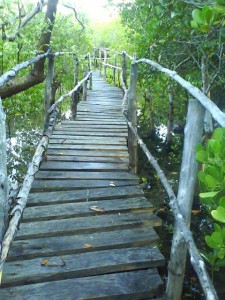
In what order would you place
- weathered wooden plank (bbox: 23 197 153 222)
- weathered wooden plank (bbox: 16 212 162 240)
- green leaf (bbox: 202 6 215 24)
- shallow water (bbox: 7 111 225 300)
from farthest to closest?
shallow water (bbox: 7 111 225 300) < weathered wooden plank (bbox: 23 197 153 222) < weathered wooden plank (bbox: 16 212 162 240) < green leaf (bbox: 202 6 215 24)

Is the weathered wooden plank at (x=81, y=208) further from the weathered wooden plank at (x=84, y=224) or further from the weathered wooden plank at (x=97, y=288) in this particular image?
the weathered wooden plank at (x=97, y=288)

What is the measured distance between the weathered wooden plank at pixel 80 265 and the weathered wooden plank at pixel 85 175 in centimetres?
138

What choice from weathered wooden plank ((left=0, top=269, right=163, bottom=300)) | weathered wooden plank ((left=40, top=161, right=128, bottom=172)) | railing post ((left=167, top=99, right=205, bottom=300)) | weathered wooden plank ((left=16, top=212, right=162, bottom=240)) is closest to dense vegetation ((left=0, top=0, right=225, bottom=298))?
railing post ((left=167, top=99, right=205, bottom=300))

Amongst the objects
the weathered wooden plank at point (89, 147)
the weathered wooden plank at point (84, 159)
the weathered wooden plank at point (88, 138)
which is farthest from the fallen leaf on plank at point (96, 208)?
the weathered wooden plank at point (88, 138)

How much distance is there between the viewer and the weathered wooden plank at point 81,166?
12.9 ft

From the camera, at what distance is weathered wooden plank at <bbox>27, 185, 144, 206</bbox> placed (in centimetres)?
307

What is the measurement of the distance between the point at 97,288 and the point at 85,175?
1811mm

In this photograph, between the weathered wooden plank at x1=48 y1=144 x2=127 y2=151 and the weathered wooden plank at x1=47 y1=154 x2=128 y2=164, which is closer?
the weathered wooden plank at x1=47 y1=154 x2=128 y2=164

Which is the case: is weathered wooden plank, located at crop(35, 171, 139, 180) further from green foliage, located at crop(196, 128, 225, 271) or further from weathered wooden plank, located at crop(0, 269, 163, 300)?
green foliage, located at crop(196, 128, 225, 271)

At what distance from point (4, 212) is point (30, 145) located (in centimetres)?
901

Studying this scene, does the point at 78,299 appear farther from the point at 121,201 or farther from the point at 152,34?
the point at 152,34

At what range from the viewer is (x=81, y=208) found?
9.68ft

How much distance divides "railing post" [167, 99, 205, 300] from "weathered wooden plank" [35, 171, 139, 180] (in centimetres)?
161

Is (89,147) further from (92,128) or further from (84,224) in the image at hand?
(84,224)
